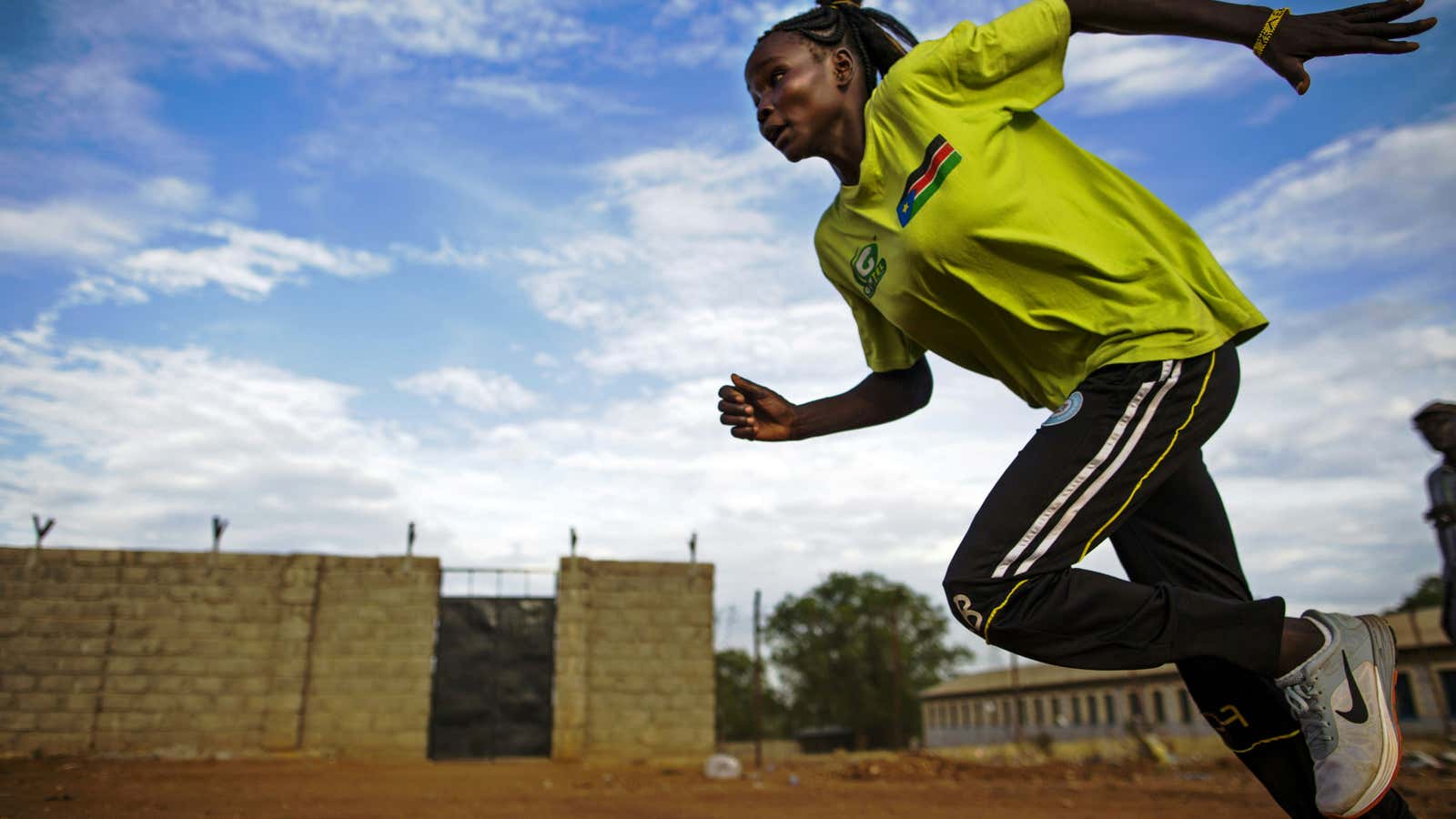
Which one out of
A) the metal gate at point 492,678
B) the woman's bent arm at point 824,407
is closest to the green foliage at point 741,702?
the metal gate at point 492,678

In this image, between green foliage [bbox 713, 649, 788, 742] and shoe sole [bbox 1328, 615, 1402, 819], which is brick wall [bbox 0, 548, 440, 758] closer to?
shoe sole [bbox 1328, 615, 1402, 819]

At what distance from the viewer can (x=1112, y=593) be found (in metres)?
1.74

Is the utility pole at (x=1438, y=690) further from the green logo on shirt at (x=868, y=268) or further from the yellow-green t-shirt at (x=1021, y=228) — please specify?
the green logo on shirt at (x=868, y=268)

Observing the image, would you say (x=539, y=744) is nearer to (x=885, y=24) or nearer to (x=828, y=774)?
Result: (x=828, y=774)

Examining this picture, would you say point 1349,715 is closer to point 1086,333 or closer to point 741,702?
point 1086,333

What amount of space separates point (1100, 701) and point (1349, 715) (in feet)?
142

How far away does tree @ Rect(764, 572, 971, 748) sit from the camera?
43.5 metres

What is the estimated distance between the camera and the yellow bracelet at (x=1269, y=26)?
193 cm

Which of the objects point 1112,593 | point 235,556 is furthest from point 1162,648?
point 235,556

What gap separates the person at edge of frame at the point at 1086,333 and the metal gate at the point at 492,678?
36.1 feet

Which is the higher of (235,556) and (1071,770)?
(235,556)

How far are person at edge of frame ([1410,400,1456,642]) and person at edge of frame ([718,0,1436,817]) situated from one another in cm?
411

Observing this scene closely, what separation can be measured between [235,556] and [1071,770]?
34.2 ft

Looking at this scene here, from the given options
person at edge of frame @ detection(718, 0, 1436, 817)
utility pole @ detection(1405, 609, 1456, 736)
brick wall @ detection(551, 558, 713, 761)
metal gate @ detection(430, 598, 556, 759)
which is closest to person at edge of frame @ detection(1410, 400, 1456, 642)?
person at edge of frame @ detection(718, 0, 1436, 817)
